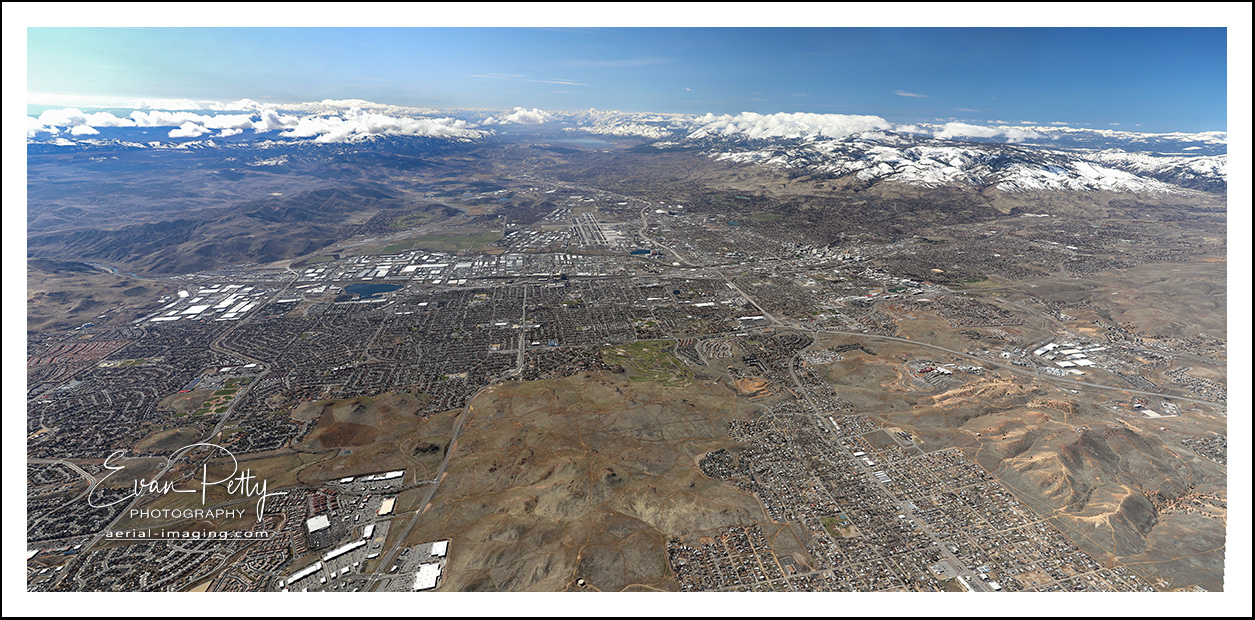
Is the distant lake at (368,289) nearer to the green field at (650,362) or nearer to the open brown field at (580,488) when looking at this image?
the open brown field at (580,488)

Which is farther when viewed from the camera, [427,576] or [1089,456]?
[1089,456]

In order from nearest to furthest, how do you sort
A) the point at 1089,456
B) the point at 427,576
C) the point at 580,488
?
1. the point at 427,576
2. the point at 580,488
3. the point at 1089,456

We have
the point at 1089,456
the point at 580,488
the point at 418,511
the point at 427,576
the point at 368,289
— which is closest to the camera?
the point at 427,576

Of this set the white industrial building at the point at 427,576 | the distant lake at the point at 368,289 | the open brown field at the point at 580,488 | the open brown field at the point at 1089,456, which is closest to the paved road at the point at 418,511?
the open brown field at the point at 580,488

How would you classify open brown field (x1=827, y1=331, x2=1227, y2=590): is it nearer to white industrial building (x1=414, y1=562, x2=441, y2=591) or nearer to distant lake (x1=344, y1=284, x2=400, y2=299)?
white industrial building (x1=414, y1=562, x2=441, y2=591)

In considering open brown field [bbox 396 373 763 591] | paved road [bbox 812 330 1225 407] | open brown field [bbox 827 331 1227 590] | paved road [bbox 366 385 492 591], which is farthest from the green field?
paved road [bbox 812 330 1225 407]

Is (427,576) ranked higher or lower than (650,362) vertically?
lower

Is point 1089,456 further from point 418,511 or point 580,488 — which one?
point 418,511

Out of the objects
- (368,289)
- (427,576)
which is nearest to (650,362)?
(427,576)

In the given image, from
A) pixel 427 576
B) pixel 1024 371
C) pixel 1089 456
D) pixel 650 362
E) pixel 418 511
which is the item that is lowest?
pixel 427 576

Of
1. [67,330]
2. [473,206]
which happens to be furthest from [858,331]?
[473,206]
